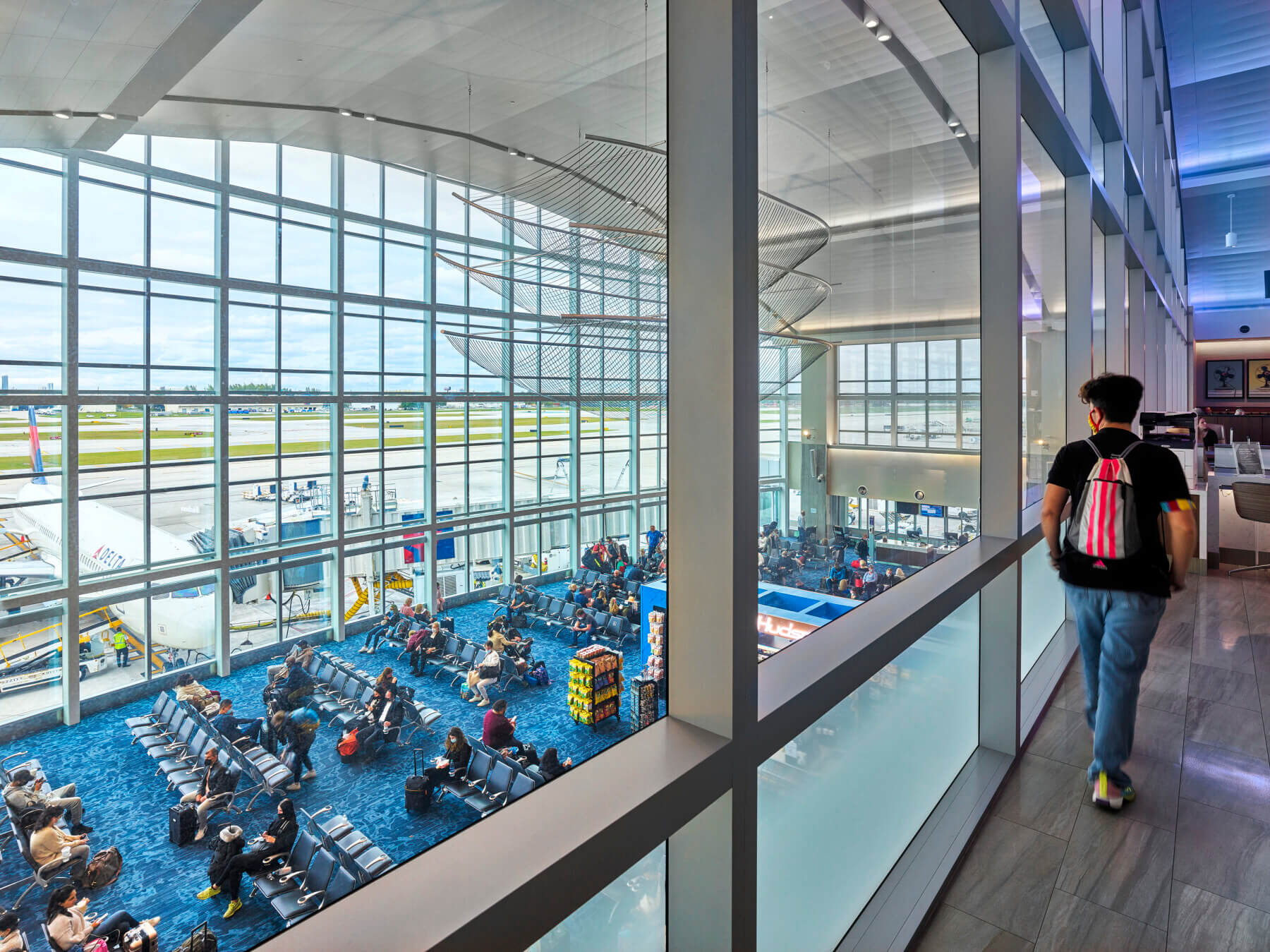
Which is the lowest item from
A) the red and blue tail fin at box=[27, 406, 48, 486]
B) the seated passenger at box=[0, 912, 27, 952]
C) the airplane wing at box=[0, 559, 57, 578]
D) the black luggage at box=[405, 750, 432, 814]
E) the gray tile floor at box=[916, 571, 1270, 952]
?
the seated passenger at box=[0, 912, 27, 952]

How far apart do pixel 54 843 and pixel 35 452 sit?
5.16 ft

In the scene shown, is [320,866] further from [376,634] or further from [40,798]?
[376,634]

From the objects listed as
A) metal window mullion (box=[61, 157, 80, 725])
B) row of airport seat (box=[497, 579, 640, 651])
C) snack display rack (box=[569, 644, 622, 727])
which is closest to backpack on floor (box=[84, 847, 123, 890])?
metal window mullion (box=[61, 157, 80, 725])

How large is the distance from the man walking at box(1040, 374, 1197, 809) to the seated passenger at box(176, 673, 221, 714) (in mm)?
3691

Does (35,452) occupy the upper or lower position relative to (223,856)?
upper

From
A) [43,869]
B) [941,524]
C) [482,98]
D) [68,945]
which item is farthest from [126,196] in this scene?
[482,98]

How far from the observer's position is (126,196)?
208 centimetres

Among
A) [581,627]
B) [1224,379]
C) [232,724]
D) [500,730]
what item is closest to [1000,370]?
[500,730]

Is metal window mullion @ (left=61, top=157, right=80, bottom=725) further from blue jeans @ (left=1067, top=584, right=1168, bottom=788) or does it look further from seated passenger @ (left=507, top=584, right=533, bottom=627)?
blue jeans @ (left=1067, top=584, right=1168, bottom=788)

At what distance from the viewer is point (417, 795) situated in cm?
298

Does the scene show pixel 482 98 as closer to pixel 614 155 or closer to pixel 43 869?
pixel 614 155

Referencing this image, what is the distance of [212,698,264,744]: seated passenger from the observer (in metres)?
2.53

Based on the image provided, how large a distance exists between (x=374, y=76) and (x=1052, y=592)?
6201 mm

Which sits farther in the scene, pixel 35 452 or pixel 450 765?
pixel 450 765
